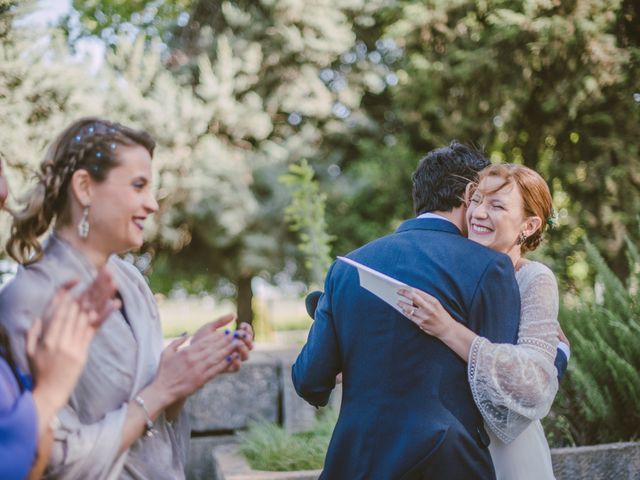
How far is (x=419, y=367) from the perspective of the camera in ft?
7.44

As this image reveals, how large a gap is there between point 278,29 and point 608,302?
30.5 feet

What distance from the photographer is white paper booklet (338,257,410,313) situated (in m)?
2.23

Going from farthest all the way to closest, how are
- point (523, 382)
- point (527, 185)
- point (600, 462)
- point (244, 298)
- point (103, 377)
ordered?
1. point (244, 298)
2. point (600, 462)
3. point (527, 185)
4. point (523, 382)
5. point (103, 377)

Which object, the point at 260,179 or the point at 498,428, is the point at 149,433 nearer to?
the point at 498,428

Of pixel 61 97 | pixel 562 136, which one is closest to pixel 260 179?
pixel 61 97

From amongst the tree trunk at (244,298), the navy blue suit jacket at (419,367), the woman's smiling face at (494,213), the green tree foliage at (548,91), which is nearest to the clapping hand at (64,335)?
the navy blue suit jacket at (419,367)

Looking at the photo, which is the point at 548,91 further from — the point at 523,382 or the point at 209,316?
the point at 209,316

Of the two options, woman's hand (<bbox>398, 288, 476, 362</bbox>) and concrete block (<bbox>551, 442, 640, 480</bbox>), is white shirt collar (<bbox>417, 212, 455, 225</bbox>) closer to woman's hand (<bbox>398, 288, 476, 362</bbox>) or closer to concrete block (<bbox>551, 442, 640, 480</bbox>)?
woman's hand (<bbox>398, 288, 476, 362</bbox>)

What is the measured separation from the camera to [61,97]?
33.8 ft

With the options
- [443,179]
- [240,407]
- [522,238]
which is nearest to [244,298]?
[240,407]

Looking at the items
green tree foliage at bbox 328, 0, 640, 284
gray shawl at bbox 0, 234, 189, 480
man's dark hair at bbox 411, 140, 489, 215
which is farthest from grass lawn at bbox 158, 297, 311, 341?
gray shawl at bbox 0, 234, 189, 480

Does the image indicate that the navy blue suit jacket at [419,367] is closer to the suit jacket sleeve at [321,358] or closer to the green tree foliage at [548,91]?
the suit jacket sleeve at [321,358]

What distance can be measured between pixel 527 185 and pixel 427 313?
78 cm

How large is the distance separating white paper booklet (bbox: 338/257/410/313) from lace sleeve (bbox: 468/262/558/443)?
0.93 ft
